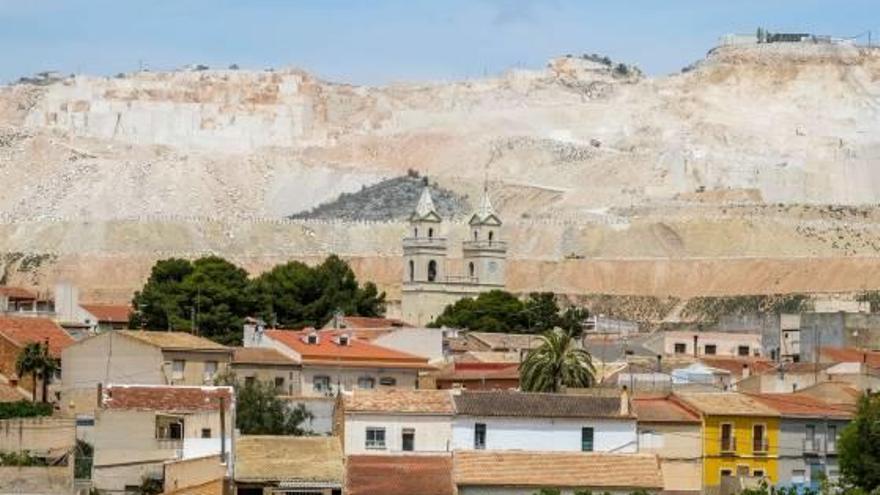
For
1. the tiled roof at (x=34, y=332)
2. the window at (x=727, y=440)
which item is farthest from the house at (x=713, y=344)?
the window at (x=727, y=440)

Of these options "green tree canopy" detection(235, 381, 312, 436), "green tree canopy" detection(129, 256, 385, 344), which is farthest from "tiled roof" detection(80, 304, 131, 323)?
"green tree canopy" detection(235, 381, 312, 436)

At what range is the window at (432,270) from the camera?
149 meters

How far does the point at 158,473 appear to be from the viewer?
60531 mm

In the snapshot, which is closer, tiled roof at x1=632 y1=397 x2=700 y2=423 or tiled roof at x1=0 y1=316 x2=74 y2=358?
tiled roof at x1=632 y1=397 x2=700 y2=423

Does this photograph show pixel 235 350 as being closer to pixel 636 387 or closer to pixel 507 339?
pixel 636 387

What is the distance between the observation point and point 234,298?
4437 inches

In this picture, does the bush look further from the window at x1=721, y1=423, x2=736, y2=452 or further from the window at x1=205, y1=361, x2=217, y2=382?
the window at x1=721, y1=423, x2=736, y2=452

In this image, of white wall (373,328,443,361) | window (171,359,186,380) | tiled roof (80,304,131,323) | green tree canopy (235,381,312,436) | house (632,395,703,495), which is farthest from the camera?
tiled roof (80,304,131,323)

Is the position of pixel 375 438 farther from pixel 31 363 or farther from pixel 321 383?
pixel 321 383

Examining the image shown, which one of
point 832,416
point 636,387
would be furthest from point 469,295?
point 832,416

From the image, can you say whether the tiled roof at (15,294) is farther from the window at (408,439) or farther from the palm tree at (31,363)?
the window at (408,439)

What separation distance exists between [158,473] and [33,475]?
2.95 m

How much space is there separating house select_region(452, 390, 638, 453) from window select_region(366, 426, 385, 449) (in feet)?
4.78

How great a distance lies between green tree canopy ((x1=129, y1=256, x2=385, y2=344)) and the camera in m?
107
